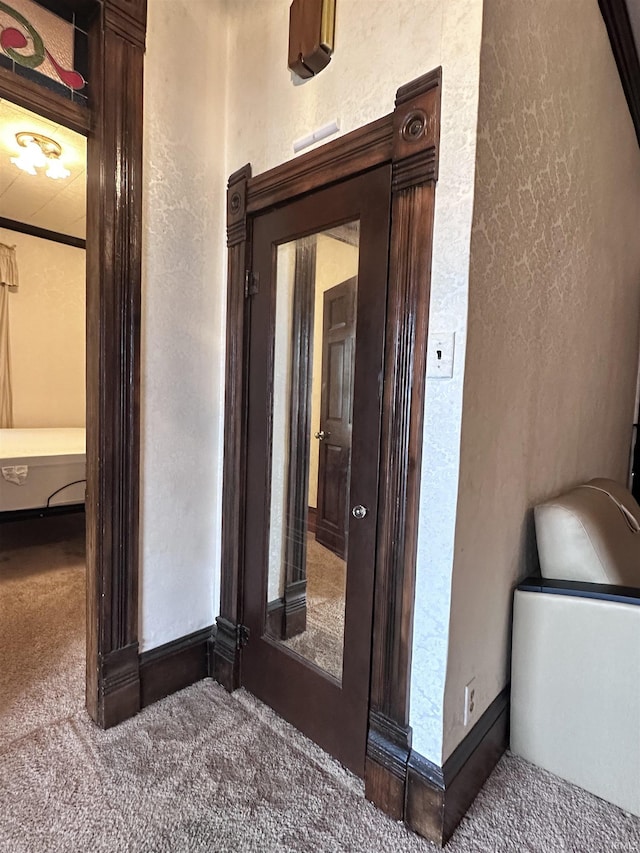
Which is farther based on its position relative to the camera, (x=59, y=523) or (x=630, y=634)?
(x=59, y=523)

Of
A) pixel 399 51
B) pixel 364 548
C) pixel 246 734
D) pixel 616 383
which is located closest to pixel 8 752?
pixel 246 734

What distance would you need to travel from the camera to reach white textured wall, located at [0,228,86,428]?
4.83 meters

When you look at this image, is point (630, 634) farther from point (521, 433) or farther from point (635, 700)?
point (521, 433)

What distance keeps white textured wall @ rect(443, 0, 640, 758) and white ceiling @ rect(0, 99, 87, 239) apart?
7.25ft

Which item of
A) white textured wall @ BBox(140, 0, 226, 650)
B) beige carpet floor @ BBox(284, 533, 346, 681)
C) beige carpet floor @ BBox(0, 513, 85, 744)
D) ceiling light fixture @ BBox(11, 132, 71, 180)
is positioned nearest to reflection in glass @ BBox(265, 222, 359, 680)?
beige carpet floor @ BBox(284, 533, 346, 681)

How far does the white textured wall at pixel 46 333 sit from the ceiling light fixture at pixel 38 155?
1.66 metres

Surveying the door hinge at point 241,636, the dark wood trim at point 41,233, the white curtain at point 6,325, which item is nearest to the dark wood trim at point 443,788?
the door hinge at point 241,636

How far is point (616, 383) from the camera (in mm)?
2727

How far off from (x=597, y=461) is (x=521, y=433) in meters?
1.23

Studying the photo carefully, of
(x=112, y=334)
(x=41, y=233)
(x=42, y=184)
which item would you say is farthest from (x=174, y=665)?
(x=41, y=233)

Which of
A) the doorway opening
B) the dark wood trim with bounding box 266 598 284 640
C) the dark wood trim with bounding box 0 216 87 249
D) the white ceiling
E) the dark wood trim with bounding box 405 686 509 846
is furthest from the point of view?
the dark wood trim with bounding box 0 216 87 249

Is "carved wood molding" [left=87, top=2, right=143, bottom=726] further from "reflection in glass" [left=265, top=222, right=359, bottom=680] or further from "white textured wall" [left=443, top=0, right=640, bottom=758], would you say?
"white textured wall" [left=443, top=0, right=640, bottom=758]

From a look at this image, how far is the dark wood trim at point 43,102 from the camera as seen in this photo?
150 cm

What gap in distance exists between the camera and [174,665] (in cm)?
200
